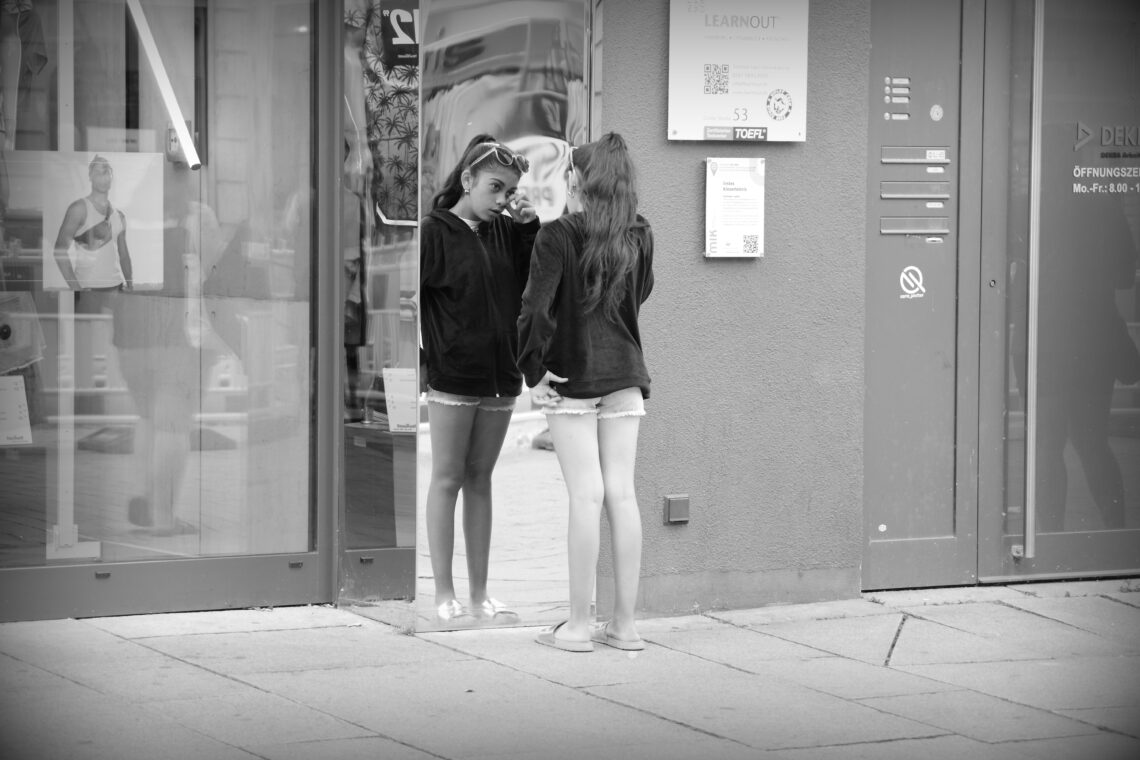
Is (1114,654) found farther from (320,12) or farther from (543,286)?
(320,12)

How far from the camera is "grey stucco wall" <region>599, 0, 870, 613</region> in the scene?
22.3ft

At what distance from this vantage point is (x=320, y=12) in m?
6.75

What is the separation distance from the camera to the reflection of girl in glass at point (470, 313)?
20.9 feet

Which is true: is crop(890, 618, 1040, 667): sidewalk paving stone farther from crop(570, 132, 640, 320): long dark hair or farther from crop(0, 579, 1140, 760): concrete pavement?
crop(570, 132, 640, 320): long dark hair

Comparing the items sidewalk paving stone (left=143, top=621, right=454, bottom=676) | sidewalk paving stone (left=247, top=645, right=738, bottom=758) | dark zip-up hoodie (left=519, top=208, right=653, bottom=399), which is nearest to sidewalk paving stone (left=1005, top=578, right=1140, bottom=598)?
dark zip-up hoodie (left=519, top=208, right=653, bottom=399)

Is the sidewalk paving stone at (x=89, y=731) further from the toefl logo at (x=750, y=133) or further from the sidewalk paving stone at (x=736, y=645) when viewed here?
the toefl logo at (x=750, y=133)

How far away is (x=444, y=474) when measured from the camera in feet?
21.4

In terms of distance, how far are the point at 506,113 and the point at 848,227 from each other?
1663 millimetres

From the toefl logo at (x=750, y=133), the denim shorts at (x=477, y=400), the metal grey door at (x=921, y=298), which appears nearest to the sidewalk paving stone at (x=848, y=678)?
the metal grey door at (x=921, y=298)

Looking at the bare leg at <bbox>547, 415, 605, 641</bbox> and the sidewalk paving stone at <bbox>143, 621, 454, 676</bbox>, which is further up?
the bare leg at <bbox>547, 415, 605, 641</bbox>

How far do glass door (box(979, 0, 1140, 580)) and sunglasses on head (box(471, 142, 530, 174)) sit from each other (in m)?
2.37

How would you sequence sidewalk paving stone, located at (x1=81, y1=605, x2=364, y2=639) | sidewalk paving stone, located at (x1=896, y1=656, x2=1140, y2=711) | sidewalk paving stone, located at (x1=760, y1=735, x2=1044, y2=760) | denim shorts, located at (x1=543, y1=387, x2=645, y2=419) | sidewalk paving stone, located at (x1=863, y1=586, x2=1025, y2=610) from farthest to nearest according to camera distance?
1. sidewalk paving stone, located at (x1=863, y1=586, x2=1025, y2=610)
2. sidewalk paving stone, located at (x1=81, y1=605, x2=364, y2=639)
3. denim shorts, located at (x1=543, y1=387, x2=645, y2=419)
4. sidewalk paving stone, located at (x1=896, y1=656, x2=1140, y2=711)
5. sidewalk paving stone, located at (x1=760, y1=735, x2=1044, y2=760)

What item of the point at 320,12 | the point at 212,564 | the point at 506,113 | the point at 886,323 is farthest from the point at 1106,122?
the point at 212,564

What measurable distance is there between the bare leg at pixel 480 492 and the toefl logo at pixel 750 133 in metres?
1.56
